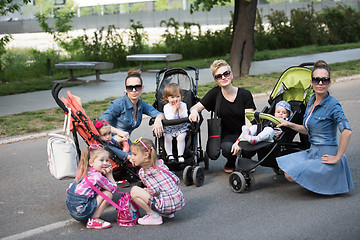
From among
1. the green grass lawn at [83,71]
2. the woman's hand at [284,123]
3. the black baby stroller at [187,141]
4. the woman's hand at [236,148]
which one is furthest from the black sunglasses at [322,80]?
the green grass lawn at [83,71]

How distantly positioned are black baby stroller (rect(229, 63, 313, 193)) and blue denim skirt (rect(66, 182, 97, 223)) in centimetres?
185

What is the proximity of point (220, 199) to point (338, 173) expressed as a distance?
4.47ft

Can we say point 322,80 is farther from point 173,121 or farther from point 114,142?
point 114,142

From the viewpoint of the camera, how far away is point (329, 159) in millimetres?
6039

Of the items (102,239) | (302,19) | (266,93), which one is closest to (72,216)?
(102,239)

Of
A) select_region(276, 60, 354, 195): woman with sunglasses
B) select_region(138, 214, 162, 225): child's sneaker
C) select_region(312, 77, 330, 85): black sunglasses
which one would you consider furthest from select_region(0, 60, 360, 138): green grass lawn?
select_region(312, 77, 330, 85): black sunglasses

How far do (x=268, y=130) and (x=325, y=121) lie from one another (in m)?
0.64

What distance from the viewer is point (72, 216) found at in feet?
18.3

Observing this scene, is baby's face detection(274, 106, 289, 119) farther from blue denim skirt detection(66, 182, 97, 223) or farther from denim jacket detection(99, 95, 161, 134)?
blue denim skirt detection(66, 182, 97, 223)

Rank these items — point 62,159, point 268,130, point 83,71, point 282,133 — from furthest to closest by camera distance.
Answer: point 83,71 → point 282,133 → point 268,130 → point 62,159

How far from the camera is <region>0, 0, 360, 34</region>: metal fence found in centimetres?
3926

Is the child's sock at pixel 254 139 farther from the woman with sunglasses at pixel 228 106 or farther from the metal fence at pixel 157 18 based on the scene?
the metal fence at pixel 157 18

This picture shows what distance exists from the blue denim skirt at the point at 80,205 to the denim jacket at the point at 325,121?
2.61 metres

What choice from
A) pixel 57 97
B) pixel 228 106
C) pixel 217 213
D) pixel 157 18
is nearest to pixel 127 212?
pixel 217 213
